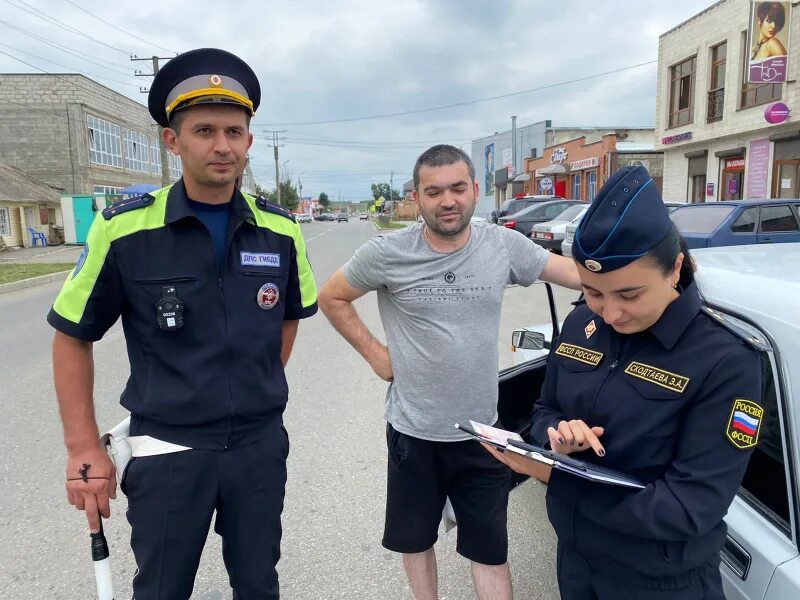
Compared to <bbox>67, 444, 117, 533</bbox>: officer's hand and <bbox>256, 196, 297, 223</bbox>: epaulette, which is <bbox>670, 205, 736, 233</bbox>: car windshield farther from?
<bbox>67, 444, 117, 533</bbox>: officer's hand

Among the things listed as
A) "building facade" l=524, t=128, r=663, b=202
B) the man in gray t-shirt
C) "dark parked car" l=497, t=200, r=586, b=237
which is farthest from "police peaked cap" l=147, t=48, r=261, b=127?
"building facade" l=524, t=128, r=663, b=202

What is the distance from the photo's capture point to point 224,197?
194 centimetres

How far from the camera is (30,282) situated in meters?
13.3

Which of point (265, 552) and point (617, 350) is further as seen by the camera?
point (265, 552)

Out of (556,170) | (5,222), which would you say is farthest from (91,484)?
(556,170)

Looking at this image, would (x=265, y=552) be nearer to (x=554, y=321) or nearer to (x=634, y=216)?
(x=634, y=216)

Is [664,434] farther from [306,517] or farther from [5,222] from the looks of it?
[5,222]

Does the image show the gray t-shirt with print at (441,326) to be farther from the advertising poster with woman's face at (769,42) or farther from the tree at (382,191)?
the tree at (382,191)

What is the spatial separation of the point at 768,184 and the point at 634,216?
20.2 meters

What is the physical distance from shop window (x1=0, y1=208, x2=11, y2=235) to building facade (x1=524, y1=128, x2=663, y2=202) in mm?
25788

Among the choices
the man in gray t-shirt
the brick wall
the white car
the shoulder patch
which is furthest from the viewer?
the brick wall

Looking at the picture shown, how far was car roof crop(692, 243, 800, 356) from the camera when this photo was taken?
61.2 inches

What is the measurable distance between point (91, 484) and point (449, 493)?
1.28 meters

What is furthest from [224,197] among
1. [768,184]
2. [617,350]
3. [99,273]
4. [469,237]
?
[768,184]
